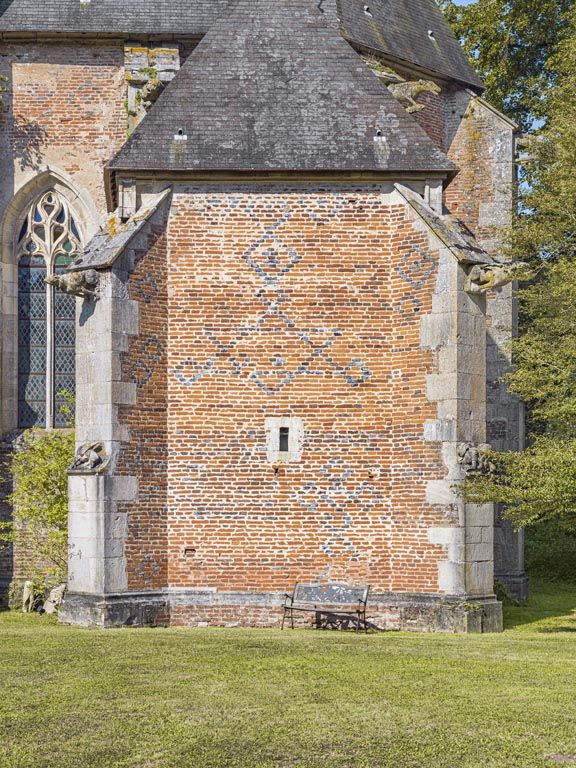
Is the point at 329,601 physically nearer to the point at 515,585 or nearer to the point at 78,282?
the point at 78,282

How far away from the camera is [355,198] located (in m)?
15.4

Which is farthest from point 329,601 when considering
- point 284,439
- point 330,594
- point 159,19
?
point 159,19

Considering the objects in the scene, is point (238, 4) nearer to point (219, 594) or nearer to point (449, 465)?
point (449, 465)

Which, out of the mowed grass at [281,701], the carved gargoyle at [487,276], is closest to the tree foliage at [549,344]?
the carved gargoyle at [487,276]

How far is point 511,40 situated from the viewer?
28.9 meters

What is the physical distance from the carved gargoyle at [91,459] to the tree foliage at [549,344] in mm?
4629

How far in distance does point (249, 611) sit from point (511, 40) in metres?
19.5

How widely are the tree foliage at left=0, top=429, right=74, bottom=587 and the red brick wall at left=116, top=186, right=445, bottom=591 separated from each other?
263 cm

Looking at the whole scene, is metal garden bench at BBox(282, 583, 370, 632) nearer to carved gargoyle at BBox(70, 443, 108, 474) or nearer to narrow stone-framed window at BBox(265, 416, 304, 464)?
narrow stone-framed window at BBox(265, 416, 304, 464)

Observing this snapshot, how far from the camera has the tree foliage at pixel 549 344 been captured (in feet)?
44.7

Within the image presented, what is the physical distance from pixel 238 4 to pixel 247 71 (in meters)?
1.44

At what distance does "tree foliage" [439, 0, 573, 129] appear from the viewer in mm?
28031

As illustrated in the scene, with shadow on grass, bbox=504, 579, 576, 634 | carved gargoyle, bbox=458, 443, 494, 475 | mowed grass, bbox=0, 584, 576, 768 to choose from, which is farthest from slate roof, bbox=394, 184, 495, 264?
shadow on grass, bbox=504, 579, 576, 634

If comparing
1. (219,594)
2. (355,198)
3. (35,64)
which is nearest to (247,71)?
(355,198)
